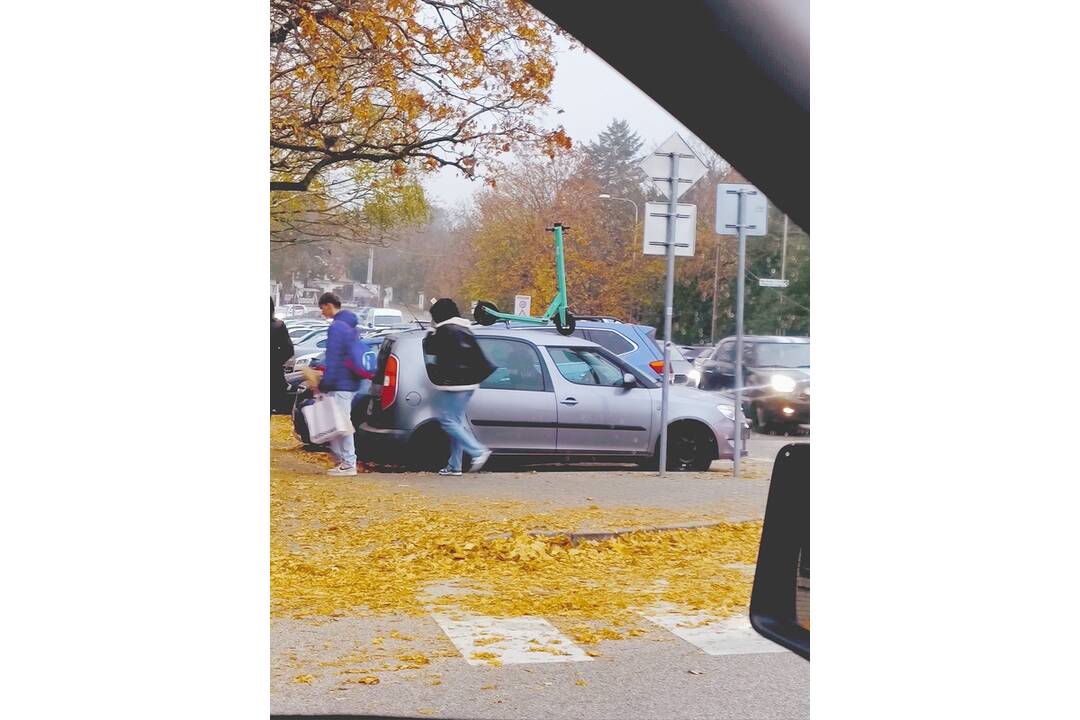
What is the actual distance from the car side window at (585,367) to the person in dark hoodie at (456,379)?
26 centimetres

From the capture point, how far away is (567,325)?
13.9ft

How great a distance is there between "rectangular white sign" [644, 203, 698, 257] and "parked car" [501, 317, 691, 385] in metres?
0.29

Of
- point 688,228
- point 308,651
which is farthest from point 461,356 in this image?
point 308,651

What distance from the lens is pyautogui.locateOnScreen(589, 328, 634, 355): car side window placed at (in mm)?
4262

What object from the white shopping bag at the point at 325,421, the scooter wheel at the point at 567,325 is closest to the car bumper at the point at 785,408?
the scooter wheel at the point at 567,325

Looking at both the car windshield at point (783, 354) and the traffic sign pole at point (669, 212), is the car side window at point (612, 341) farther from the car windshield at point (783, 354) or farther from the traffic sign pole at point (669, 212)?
the car windshield at point (783, 354)

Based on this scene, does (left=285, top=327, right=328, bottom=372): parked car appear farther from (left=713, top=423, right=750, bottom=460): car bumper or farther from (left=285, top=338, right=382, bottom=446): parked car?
(left=713, top=423, right=750, bottom=460): car bumper

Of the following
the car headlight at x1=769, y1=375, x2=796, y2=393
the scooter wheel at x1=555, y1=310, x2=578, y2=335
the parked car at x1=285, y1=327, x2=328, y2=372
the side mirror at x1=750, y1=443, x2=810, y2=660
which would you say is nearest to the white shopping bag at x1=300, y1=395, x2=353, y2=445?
the parked car at x1=285, y1=327, x2=328, y2=372

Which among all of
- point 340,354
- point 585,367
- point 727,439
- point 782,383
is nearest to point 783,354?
point 782,383

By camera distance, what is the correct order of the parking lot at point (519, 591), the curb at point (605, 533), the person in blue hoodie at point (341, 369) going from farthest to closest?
the curb at point (605, 533)
the person in blue hoodie at point (341, 369)
the parking lot at point (519, 591)

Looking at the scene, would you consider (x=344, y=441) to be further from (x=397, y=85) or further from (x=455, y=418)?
(x=397, y=85)

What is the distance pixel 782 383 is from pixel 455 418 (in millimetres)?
1238

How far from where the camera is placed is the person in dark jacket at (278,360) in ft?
13.0
